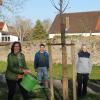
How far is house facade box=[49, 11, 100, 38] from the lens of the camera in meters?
82.0

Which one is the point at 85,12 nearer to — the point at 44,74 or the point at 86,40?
the point at 86,40

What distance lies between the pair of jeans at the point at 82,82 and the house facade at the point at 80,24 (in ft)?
220

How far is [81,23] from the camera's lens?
84.7 metres

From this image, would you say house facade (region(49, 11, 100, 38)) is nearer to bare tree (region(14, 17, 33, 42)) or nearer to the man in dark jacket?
bare tree (region(14, 17, 33, 42))

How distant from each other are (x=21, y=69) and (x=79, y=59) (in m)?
2.78

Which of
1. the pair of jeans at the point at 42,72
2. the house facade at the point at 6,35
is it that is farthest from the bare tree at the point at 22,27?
the pair of jeans at the point at 42,72

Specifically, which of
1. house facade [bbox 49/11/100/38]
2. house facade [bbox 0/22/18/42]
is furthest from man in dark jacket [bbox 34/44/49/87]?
house facade [bbox 0/22/18/42]

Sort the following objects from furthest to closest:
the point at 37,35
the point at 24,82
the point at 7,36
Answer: the point at 7,36 < the point at 37,35 < the point at 24,82

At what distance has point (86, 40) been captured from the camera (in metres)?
32.5

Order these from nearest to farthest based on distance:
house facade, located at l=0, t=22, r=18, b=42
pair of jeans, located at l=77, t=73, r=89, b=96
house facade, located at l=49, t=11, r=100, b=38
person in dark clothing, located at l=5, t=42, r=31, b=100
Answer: person in dark clothing, located at l=5, t=42, r=31, b=100
pair of jeans, located at l=77, t=73, r=89, b=96
house facade, located at l=49, t=11, r=100, b=38
house facade, located at l=0, t=22, r=18, b=42

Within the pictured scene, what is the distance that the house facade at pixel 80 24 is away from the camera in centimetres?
8200

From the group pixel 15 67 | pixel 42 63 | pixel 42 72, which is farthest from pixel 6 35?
pixel 15 67

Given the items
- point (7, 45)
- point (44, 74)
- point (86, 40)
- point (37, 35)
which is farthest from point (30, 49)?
point (37, 35)

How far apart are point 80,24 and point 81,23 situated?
144 cm
